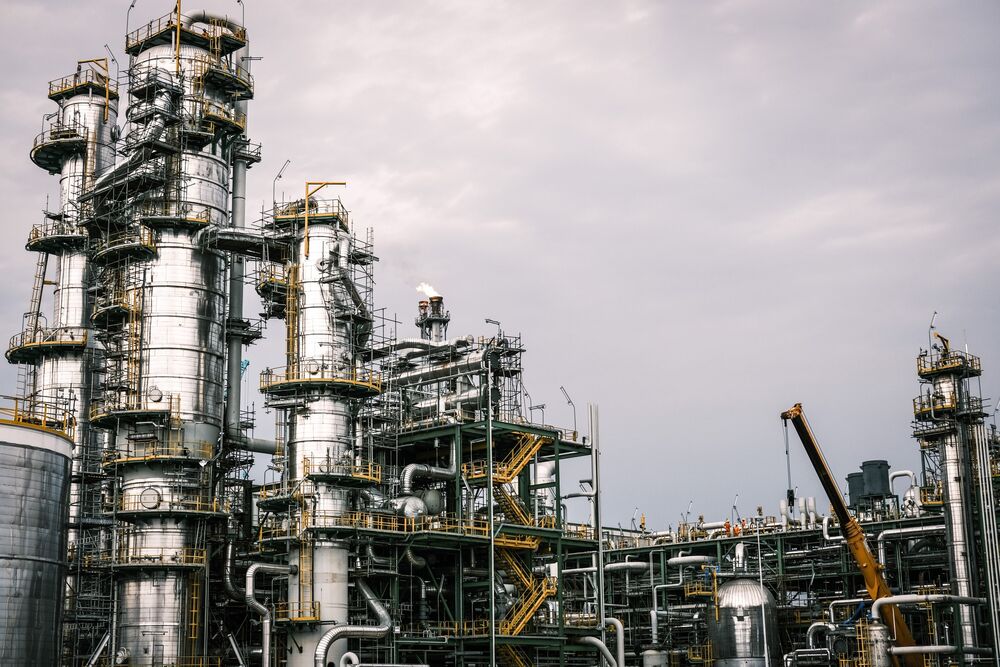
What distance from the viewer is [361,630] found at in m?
53.3

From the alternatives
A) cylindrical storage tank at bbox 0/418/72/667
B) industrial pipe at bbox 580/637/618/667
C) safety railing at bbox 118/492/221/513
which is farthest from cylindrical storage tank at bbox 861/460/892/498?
cylindrical storage tank at bbox 0/418/72/667

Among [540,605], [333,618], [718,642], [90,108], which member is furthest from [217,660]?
[90,108]

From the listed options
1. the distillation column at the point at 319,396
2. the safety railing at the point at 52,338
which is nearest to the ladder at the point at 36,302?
the safety railing at the point at 52,338

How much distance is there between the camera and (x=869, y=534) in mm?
70688

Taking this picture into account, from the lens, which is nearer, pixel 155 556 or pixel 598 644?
pixel 155 556

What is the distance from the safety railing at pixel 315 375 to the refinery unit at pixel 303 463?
0.48 feet

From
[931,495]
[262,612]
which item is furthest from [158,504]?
[931,495]

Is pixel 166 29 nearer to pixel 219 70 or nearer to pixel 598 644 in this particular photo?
pixel 219 70

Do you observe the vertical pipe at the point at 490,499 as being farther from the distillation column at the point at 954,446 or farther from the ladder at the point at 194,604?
the distillation column at the point at 954,446

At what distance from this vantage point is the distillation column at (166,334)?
54250 millimetres

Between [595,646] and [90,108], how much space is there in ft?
137

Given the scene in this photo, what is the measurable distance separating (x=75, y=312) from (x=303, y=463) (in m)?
18.7

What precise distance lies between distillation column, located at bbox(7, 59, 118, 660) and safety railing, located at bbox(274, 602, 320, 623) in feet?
31.3

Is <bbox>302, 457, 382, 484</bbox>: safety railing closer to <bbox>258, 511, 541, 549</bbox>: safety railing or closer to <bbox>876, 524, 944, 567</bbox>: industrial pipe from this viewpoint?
<bbox>258, 511, 541, 549</bbox>: safety railing
